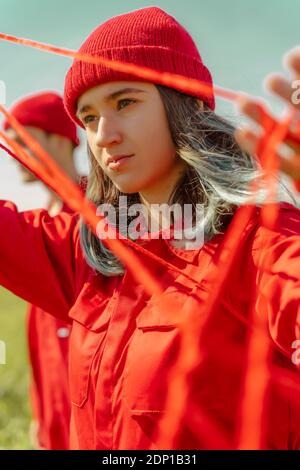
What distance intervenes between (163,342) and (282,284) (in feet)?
1.12

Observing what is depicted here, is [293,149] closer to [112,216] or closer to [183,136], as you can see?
[183,136]

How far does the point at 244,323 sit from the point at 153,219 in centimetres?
49

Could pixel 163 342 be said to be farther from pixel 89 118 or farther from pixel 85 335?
pixel 89 118

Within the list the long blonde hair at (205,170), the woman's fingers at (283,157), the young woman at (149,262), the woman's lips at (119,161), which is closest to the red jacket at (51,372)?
the young woman at (149,262)

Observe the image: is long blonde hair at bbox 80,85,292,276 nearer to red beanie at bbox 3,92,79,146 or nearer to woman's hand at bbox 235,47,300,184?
woman's hand at bbox 235,47,300,184

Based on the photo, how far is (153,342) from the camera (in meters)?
1.78

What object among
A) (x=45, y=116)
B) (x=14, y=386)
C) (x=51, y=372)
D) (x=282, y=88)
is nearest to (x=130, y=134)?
(x=282, y=88)

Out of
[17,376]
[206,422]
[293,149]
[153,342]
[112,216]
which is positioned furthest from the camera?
[17,376]

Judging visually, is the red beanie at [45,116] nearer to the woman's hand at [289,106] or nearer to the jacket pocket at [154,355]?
the jacket pocket at [154,355]

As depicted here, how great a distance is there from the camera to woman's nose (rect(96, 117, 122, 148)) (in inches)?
73.6

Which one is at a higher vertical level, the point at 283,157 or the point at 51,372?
the point at 283,157

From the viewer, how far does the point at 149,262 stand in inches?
77.0
